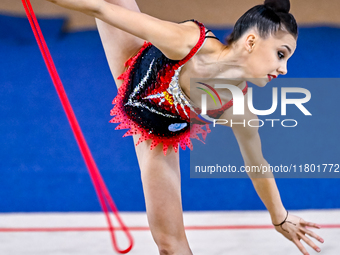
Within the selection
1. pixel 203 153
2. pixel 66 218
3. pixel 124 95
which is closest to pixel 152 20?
pixel 124 95

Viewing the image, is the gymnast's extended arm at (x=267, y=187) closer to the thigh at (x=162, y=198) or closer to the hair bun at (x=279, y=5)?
the thigh at (x=162, y=198)

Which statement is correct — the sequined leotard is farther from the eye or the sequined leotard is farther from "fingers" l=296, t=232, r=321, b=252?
"fingers" l=296, t=232, r=321, b=252

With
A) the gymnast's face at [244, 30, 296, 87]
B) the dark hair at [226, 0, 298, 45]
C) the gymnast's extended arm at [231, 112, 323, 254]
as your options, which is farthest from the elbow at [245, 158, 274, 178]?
the dark hair at [226, 0, 298, 45]

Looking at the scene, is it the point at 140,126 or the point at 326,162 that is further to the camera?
the point at 326,162

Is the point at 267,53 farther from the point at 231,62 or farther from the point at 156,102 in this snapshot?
the point at 156,102

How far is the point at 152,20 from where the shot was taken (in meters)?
1.09

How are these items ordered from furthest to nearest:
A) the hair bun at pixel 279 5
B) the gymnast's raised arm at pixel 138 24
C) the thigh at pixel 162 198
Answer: the thigh at pixel 162 198 < the hair bun at pixel 279 5 < the gymnast's raised arm at pixel 138 24

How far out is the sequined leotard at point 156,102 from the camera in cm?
127

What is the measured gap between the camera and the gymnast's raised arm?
3.43 feet

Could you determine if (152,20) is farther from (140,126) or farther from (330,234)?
(330,234)

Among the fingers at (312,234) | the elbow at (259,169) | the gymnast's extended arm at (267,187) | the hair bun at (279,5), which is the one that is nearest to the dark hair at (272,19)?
the hair bun at (279,5)

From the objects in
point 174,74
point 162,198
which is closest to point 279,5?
point 174,74

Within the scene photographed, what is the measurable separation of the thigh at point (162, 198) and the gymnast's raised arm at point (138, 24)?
404mm

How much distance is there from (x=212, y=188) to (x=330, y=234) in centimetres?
84
